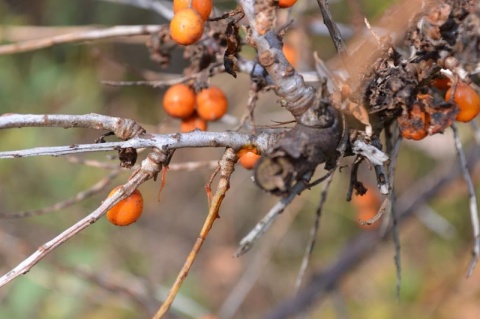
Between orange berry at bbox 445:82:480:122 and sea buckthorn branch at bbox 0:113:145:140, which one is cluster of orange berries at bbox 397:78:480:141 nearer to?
orange berry at bbox 445:82:480:122

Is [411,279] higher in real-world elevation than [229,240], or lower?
lower

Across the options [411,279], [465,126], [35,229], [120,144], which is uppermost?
[120,144]

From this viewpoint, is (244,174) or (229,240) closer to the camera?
(244,174)

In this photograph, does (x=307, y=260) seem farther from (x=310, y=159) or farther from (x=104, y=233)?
(x=104, y=233)

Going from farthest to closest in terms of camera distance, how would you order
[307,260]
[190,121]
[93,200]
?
[93,200] → [190,121] → [307,260]

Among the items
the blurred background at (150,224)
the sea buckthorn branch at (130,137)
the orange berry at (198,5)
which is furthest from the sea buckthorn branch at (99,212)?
the blurred background at (150,224)

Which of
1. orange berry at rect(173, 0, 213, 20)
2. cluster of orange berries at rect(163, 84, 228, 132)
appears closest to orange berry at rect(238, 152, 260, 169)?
cluster of orange berries at rect(163, 84, 228, 132)

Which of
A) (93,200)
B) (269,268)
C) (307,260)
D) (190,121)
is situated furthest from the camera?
(269,268)

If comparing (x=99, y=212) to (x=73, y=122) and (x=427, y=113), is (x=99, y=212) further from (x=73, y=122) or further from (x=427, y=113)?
(x=427, y=113)

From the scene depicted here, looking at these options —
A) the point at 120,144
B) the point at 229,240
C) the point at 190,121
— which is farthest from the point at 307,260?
the point at 229,240
